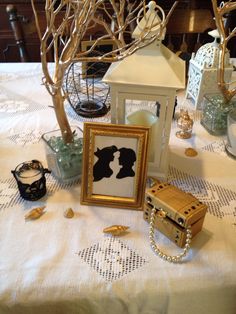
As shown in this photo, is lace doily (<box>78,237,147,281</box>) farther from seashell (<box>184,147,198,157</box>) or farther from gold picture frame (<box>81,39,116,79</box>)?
gold picture frame (<box>81,39,116,79</box>)

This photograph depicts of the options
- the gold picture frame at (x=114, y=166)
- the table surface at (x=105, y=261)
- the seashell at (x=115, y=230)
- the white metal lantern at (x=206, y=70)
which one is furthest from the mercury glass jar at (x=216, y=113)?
the seashell at (x=115, y=230)

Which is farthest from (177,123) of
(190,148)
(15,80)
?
→ (15,80)

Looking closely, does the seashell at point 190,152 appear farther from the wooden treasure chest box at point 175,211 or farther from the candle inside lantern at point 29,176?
the candle inside lantern at point 29,176

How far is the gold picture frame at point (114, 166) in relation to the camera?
0.61m

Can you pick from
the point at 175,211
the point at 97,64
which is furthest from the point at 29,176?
the point at 97,64

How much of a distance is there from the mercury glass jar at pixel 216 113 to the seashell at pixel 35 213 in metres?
0.57

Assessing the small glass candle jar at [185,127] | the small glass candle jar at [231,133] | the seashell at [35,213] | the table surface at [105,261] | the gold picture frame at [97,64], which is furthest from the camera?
the gold picture frame at [97,64]

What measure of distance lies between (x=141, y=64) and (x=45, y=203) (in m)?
0.36

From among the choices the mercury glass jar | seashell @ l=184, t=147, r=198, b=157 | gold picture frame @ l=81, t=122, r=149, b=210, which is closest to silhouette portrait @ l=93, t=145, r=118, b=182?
gold picture frame @ l=81, t=122, r=149, b=210

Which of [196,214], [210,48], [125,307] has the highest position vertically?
[210,48]

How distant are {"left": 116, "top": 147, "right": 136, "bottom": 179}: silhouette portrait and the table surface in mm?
80

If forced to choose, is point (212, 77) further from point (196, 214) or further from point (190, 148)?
point (196, 214)

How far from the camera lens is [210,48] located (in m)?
0.92

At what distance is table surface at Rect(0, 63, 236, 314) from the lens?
0.47m
